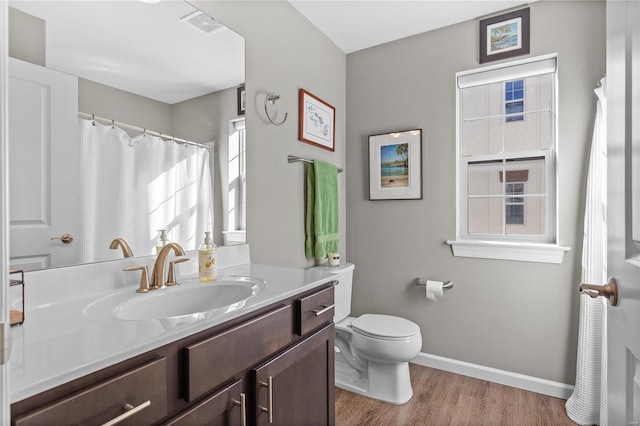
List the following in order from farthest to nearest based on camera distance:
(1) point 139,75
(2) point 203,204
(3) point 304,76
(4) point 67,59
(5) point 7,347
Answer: (3) point 304,76
(2) point 203,204
(1) point 139,75
(4) point 67,59
(5) point 7,347

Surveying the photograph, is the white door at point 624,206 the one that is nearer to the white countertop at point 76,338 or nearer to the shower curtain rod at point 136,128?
the white countertop at point 76,338

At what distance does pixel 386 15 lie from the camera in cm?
221

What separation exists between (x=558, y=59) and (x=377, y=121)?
117 cm

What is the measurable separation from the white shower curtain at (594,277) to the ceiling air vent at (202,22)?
200 cm

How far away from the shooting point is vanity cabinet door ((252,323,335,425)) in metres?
0.98

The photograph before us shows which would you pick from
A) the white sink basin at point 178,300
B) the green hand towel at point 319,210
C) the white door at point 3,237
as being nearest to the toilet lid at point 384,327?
the green hand towel at point 319,210

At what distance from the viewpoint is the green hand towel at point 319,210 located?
2.16m

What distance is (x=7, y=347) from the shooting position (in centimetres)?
36

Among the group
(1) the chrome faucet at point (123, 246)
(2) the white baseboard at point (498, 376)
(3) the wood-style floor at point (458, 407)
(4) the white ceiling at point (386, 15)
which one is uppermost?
(4) the white ceiling at point (386, 15)

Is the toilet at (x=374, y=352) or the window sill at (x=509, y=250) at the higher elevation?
the window sill at (x=509, y=250)

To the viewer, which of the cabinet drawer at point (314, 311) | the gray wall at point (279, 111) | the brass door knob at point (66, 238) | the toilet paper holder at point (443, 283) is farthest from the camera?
the toilet paper holder at point (443, 283)

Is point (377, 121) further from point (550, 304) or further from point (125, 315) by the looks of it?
point (125, 315)

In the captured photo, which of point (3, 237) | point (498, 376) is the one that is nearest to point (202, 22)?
point (3, 237)

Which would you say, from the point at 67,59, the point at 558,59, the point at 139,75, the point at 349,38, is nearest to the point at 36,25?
the point at 67,59
